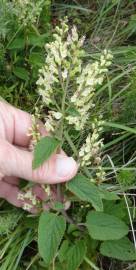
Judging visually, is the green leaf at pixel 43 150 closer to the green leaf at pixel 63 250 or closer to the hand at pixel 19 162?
the hand at pixel 19 162

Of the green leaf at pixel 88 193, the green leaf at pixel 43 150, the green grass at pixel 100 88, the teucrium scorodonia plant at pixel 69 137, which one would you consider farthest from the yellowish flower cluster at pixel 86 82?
the green grass at pixel 100 88

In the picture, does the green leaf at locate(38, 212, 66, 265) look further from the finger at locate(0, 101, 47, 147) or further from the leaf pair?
the finger at locate(0, 101, 47, 147)

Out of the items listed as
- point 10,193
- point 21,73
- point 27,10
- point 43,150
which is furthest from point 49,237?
point 27,10

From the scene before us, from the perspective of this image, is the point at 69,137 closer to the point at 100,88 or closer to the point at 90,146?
the point at 90,146

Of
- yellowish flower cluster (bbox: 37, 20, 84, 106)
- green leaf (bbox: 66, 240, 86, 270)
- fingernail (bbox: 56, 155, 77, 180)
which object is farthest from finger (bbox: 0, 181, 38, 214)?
yellowish flower cluster (bbox: 37, 20, 84, 106)

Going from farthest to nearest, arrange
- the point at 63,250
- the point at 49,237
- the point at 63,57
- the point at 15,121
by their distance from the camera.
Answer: the point at 15,121 < the point at 63,250 < the point at 49,237 < the point at 63,57

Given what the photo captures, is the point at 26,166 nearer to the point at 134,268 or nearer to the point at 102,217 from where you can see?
the point at 102,217
